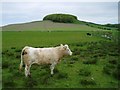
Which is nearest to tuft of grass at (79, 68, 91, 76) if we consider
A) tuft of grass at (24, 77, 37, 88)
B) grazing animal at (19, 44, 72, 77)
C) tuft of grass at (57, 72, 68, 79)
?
tuft of grass at (57, 72, 68, 79)

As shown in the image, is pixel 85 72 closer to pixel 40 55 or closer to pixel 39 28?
pixel 40 55

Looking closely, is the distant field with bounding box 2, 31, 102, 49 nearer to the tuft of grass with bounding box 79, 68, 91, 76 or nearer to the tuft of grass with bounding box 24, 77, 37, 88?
the tuft of grass with bounding box 79, 68, 91, 76

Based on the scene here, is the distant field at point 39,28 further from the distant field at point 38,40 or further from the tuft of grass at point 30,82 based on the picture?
the tuft of grass at point 30,82

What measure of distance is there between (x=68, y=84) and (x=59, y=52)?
8.44 feet

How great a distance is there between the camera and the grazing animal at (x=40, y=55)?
47.7 feet

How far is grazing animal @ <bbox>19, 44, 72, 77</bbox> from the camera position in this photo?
47.7 feet

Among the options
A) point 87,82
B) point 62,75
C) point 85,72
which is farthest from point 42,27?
point 87,82

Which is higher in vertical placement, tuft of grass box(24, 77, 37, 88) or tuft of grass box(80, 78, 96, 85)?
tuft of grass box(24, 77, 37, 88)

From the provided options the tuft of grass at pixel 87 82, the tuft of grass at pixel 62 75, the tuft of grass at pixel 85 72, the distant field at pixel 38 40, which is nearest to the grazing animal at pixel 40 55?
the tuft of grass at pixel 62 75

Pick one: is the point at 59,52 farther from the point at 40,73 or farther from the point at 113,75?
the point at 113,75

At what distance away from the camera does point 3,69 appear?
16.2 meters

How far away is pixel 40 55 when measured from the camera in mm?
14828

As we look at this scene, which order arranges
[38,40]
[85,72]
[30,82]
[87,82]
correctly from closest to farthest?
[30,82] < [87,82] < [85,72] < [38,40]

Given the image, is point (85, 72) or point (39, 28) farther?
point (39, 28)
